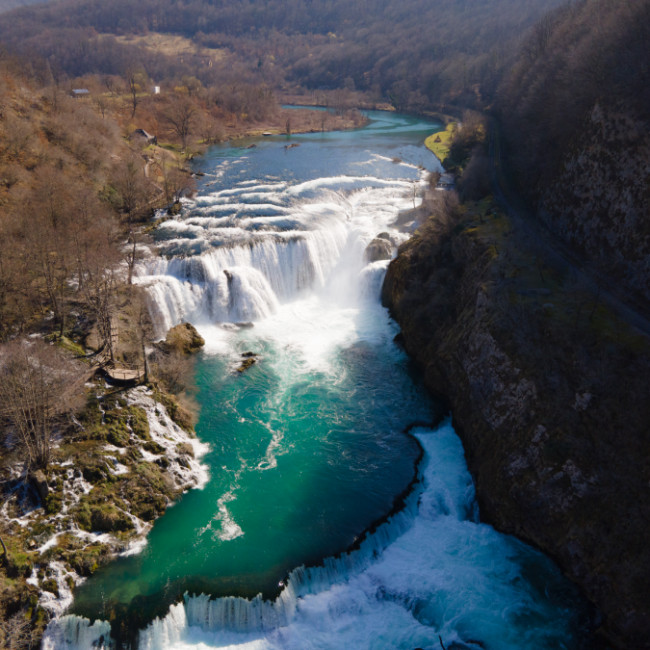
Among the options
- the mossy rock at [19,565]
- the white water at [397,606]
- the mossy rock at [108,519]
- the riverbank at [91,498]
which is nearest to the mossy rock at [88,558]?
the riverbank at [91,498]

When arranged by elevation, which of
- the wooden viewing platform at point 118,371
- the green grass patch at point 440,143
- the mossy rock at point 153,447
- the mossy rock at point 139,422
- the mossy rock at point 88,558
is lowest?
the mossy rock at point 88,558

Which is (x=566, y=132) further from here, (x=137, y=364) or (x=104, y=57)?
(x=104, y=57)

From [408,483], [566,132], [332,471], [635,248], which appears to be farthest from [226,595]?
[566,132]

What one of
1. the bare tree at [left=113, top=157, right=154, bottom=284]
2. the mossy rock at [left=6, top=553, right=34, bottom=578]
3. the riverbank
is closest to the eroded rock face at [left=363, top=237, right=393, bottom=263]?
the bare tree at [left=113, top=157, right=154, bottom=284]

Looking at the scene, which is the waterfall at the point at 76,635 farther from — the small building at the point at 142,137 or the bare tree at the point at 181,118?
the bare tree at the point at 181,118

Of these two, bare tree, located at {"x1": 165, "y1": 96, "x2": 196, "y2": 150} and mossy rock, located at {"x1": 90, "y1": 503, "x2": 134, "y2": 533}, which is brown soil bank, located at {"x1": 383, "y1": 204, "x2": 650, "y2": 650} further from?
bare tree, located at {"x1": 165, "y1": 96, "x2": 196, "y2": 150}
